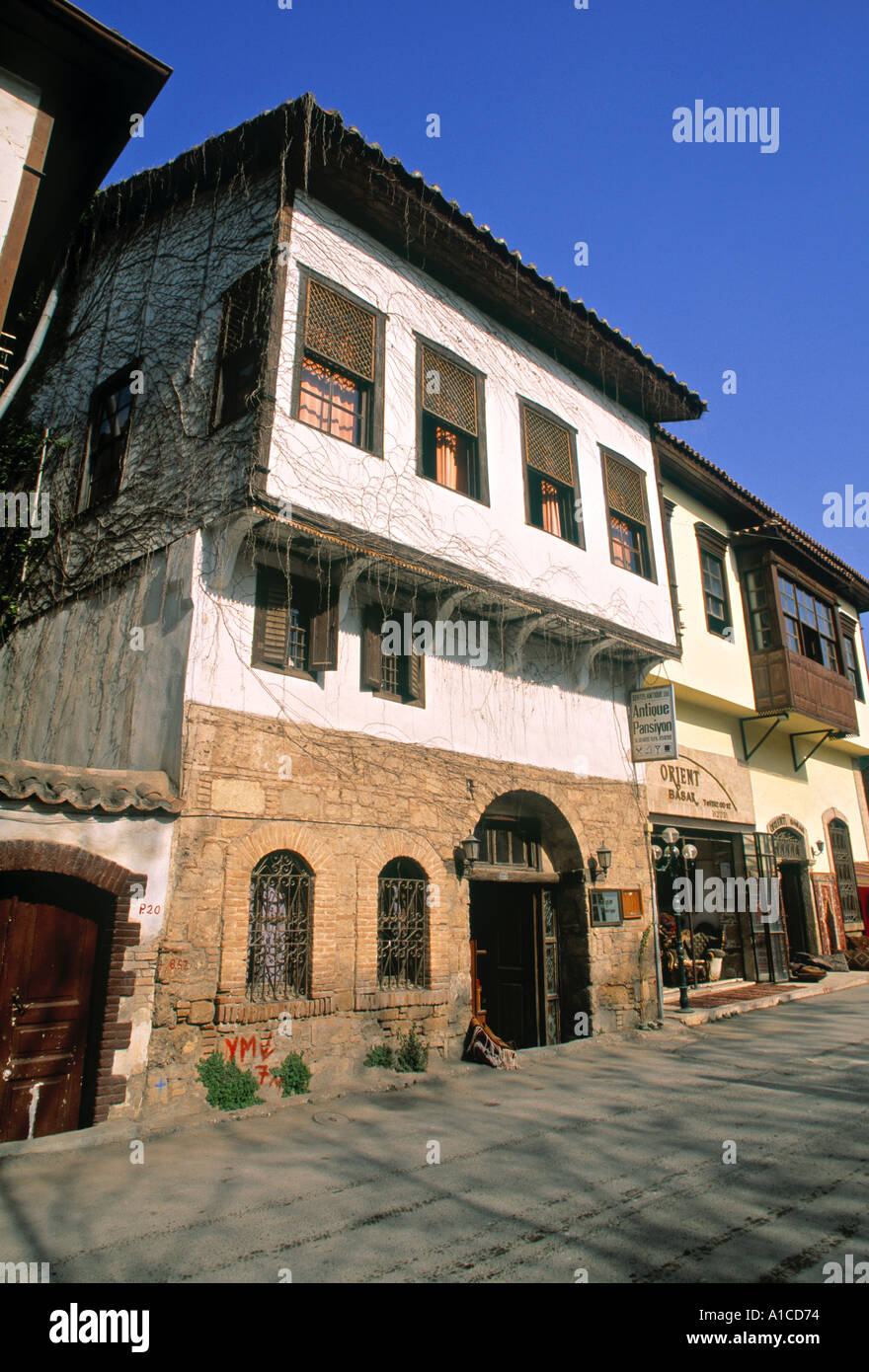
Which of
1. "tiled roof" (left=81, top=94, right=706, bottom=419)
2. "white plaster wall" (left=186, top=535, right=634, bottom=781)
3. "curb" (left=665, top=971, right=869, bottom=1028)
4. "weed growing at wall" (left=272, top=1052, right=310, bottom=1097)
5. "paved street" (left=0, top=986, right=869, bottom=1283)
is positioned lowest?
Answer: "paved street" (left=0, top=986, right=869, bottom=1283)

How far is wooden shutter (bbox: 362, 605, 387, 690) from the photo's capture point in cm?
915

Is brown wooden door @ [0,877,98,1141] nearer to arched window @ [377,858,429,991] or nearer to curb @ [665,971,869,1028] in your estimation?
arched window @ [377,858,429,991]

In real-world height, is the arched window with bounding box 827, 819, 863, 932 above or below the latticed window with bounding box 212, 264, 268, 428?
below

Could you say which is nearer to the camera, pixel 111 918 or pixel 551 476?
pixel 111 918

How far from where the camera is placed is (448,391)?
10539 millimetres

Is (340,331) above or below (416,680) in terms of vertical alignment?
above

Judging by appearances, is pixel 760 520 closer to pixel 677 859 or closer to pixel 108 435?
pixel 677 859

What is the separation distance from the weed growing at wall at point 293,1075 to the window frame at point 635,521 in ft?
28.9

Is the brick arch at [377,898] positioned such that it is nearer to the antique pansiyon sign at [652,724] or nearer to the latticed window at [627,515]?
the antique pansiyon sign at [652,724]

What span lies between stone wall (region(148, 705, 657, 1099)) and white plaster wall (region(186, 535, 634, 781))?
20cm

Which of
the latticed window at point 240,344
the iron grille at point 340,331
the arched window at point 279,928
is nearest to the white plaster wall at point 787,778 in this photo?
the arched window at point 279,928

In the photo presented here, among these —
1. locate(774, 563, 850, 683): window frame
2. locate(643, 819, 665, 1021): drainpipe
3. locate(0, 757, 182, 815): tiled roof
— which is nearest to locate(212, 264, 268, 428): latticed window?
locate(0, 757, 182, 815): tiled roof

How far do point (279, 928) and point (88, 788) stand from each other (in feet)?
8.10

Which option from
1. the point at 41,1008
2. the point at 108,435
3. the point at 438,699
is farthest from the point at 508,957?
the point at 108,435
